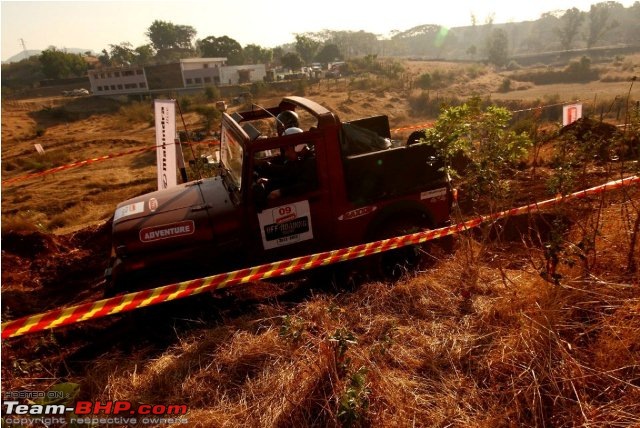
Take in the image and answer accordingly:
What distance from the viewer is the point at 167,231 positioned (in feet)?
13.2

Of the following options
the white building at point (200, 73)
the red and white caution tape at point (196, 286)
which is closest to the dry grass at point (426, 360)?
the red and white caution tape at point (196, 286)

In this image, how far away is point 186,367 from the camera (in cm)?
313

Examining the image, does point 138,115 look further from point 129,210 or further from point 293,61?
point 293,61

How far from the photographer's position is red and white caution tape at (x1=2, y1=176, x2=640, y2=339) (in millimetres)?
3133

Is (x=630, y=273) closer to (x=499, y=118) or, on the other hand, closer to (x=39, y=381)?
(x=499, y=118)

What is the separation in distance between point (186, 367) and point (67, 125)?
42.6 metres

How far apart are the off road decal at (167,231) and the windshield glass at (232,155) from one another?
71 cm

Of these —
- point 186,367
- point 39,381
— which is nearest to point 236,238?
point 186,367

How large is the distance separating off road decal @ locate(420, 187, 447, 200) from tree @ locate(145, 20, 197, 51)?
12447 centimetres

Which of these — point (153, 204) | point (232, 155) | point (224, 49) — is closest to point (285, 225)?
point (232, 155)

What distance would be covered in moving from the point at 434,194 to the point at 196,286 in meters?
3.10

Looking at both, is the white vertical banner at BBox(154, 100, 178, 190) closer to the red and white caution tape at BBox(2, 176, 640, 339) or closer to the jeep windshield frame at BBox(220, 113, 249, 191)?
the jeep windshield frame at BBox(220, 113, 249, 191)

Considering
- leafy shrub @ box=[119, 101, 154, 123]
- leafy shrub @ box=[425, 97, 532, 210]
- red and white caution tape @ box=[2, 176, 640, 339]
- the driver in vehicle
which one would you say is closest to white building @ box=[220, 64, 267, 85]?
leafy shrub @ box=[119, 101, 154, 123]

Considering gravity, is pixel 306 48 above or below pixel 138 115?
above
